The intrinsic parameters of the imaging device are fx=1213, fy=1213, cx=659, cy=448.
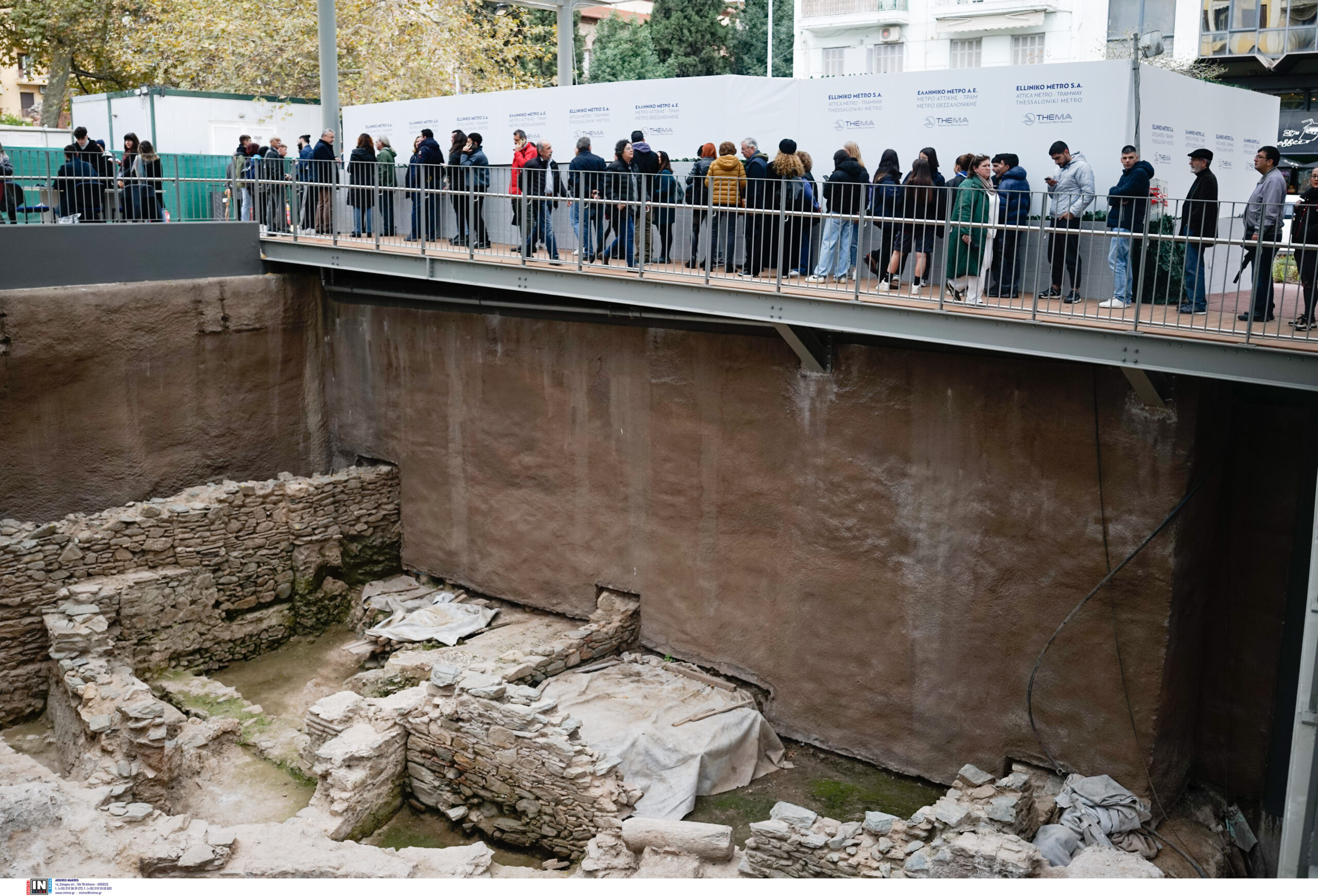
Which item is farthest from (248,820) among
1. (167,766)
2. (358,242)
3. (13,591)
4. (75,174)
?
(75,174)

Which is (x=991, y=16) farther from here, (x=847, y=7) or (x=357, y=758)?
(x=357, y=758)

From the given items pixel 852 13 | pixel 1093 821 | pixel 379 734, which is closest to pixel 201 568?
pixel 379 734

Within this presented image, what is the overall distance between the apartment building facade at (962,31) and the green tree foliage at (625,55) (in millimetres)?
6370

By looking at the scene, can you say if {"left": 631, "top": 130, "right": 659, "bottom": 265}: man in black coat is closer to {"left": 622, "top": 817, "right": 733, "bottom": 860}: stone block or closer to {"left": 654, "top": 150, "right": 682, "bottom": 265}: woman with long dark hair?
{"left": 654, "top": 150, "right": 682, "bottom": 265}: woman with long dark hair

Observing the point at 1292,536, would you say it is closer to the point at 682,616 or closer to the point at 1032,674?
the point at 1032,674

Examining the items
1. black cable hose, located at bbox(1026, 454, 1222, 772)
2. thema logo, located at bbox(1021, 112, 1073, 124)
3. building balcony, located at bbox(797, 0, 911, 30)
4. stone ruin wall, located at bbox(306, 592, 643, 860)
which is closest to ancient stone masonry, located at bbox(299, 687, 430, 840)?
stone ruin wall, located at bbox(306, 592, 643, 860)

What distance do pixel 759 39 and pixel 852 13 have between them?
9685 mm

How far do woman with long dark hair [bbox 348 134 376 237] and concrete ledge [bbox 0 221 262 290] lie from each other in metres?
1.67

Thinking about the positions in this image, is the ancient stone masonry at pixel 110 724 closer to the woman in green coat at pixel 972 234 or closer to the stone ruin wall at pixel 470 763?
the stone ruin wall at pixel 470 763

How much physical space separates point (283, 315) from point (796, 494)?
8.23 metres

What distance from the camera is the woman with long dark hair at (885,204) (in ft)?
36.5


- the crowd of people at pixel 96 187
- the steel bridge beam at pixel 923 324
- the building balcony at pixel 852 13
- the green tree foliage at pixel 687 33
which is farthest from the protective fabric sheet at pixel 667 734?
the green tree foliage at pixel 687 33

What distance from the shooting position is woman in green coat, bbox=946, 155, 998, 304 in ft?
34.2

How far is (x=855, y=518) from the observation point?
495 inches
